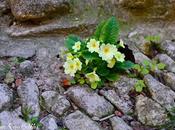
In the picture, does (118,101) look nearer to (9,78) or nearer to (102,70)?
(102,70)

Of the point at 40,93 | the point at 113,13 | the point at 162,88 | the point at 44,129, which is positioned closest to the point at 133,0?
the point at 113,13

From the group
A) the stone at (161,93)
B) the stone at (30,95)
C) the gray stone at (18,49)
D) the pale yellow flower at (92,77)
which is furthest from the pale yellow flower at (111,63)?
the gray stone at (18,49)

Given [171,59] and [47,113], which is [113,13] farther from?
[47,113]

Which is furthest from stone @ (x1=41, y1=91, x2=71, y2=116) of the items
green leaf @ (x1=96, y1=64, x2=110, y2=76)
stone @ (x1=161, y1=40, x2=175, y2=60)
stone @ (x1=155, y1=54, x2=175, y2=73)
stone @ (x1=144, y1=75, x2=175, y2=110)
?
stone @ (x1=161, y1=40, x2=175, y2=60)

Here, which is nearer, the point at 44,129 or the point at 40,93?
the point at 44,129

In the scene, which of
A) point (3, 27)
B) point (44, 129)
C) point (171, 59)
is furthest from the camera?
point (3, 27)

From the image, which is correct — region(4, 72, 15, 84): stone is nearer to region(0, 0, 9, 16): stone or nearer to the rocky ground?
the rocky ground

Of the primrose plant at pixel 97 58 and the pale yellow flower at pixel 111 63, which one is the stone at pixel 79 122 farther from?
the pale yellow flower at pixel 111 63
